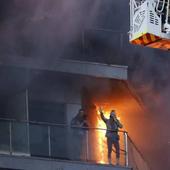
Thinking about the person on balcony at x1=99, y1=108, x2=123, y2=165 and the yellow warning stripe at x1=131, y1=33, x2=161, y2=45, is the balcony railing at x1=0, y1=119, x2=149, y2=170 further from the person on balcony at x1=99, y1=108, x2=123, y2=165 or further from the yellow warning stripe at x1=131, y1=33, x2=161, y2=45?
the yellow warning stripe at x1=131, y1=33, x2=161, y2=45

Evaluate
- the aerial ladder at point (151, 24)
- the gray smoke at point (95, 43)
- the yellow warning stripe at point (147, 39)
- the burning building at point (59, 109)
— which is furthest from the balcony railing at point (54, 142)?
the yellow warning stripe at point (147, 39)

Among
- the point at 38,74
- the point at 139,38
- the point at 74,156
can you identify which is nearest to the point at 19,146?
the point at 74,156

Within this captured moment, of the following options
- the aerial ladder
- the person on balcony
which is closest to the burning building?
the person on balcony

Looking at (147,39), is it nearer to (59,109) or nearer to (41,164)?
(41,164)

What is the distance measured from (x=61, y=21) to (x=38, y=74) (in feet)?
4.14

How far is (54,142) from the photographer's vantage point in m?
19.7

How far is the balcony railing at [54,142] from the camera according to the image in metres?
19.6

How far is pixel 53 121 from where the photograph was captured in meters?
21.9

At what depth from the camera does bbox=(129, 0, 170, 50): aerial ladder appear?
16609 mm

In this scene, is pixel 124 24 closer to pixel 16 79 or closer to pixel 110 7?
pixel 110 7

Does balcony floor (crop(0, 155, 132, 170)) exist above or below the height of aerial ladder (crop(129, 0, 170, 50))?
below

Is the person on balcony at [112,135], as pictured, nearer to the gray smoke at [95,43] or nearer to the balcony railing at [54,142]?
the balcony railing at [54,142]

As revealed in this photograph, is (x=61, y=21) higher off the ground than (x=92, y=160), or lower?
higher

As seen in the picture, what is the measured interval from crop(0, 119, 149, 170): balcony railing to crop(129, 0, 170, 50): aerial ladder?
3609 millimetres
